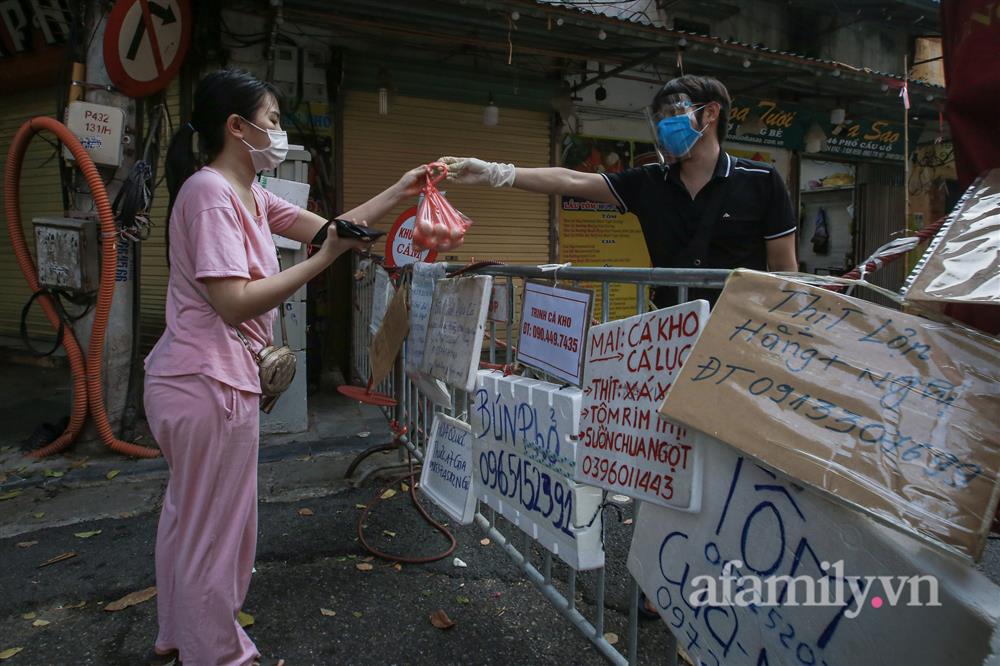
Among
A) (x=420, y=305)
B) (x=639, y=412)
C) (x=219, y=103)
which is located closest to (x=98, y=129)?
(x=420, y=305)

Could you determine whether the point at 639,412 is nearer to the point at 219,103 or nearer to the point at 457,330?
the point at 457,330

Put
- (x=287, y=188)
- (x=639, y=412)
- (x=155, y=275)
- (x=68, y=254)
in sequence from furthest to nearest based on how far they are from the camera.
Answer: (x=155, y=275) → (x=287, y=188) → (x=68, y=254) → (x=639, y=412)

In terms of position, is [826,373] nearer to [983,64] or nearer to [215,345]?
[983,64]

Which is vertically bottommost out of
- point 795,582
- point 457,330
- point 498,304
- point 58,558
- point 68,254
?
point 58,558

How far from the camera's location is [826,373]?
4.33ft

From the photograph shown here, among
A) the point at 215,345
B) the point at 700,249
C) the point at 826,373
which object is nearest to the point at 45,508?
the point at 215,345

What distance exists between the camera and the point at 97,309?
16.0 feet

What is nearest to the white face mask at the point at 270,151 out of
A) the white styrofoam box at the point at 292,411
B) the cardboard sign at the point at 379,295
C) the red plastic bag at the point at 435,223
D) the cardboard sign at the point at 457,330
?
the red plastic bag at the point at 435,223

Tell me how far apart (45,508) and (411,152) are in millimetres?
5562

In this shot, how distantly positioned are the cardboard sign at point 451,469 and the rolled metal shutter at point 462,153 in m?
5.17

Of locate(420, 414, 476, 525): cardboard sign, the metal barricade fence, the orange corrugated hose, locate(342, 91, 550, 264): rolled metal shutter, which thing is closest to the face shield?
the metal barricade fence

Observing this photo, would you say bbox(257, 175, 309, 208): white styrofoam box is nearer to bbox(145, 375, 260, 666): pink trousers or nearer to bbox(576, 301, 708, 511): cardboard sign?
bbox(145, 375, 260, 666): pink trousers

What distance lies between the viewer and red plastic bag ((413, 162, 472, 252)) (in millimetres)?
2531

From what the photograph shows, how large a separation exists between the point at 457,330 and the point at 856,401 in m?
1.84
